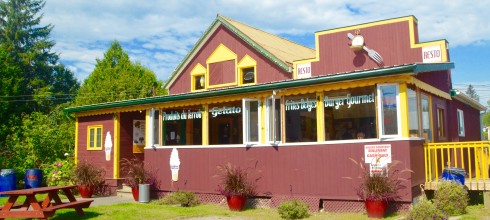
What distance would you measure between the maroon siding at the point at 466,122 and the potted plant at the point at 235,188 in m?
7.76

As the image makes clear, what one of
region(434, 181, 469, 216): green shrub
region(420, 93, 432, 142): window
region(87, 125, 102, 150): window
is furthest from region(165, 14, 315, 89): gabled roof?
region(434, 181, 469, 216): green shrub

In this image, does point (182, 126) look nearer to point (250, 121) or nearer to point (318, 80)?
point (250, 121)

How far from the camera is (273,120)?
12.7m

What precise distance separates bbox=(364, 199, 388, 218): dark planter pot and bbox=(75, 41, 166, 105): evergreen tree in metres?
27.6

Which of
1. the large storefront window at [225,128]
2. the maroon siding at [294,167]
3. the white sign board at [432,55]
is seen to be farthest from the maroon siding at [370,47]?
the maroon siding at [294,167]

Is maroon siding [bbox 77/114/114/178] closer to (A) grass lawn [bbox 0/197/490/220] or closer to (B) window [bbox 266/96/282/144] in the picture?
(A) grass lawn [bbox 0/197/490/220]

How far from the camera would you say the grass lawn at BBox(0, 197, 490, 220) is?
35.9 feet

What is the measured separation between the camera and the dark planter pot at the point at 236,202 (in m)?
12.4

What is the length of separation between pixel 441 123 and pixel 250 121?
6.26 meters

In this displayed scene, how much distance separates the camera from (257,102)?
13.2 metres

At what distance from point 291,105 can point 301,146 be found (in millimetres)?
1169

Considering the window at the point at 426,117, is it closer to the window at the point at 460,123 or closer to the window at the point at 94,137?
the window at the point at 460,123

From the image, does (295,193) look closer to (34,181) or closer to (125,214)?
(125,214)

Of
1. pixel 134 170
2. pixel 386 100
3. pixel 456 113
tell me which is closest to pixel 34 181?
pixel 134 170
